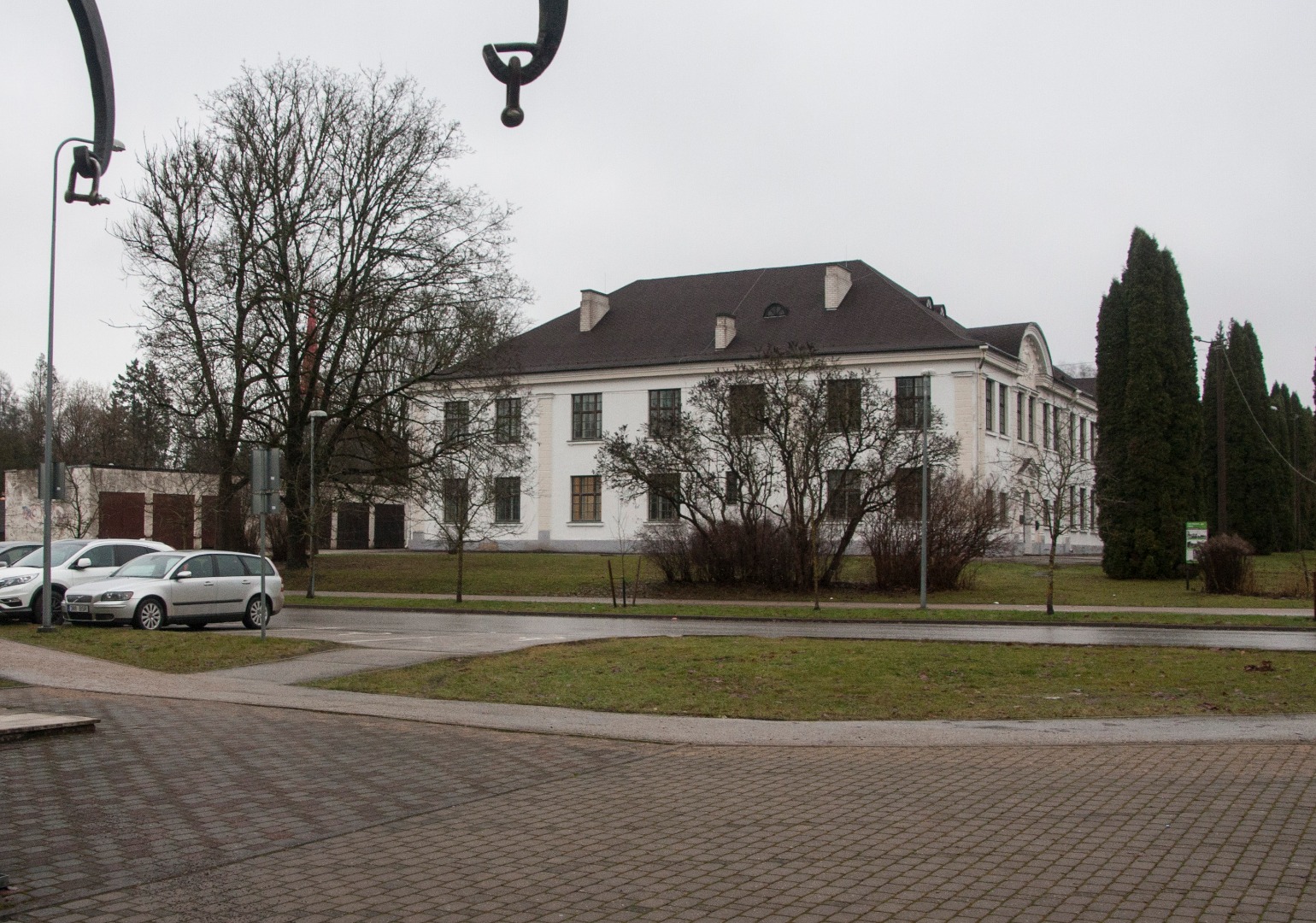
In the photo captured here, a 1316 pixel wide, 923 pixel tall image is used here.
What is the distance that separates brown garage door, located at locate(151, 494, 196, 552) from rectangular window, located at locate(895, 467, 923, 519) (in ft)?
77.4

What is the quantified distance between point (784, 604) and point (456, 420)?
14.7 meters

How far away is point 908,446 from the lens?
3394 cm

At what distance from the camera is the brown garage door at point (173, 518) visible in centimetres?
4603

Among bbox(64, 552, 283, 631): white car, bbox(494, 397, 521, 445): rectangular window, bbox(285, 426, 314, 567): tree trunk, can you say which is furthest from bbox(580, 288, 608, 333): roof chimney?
bbox(64, 552, 283, 631): white car

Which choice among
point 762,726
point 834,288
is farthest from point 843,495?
point 834,288

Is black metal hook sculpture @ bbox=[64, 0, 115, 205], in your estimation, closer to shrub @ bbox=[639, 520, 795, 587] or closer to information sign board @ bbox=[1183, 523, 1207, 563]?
shrub @ bbox=[639, 520, 795, 587]

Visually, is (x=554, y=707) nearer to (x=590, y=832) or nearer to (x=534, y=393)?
(x=590, y=832)

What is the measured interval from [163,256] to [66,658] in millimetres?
23571

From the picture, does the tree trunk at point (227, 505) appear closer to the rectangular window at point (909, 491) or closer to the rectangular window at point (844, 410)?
the rectangular window at point (844, 410)

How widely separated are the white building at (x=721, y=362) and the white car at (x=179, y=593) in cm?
3633

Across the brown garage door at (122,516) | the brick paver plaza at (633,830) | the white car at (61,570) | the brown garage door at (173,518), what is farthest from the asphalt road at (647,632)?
the brown garage door at (122,516)

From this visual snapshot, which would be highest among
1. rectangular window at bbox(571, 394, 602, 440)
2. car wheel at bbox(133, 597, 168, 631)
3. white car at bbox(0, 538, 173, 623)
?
rectangular window at bbox(571, 394, 602, 440)

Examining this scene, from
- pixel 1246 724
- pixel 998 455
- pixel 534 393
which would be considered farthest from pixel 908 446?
pixel 534 393

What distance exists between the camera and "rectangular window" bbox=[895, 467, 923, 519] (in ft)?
109
